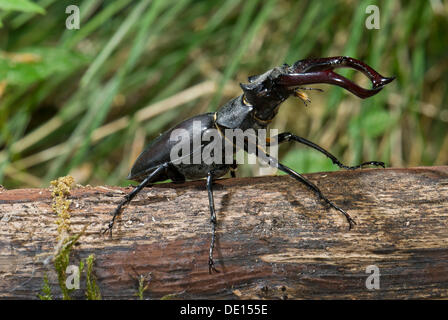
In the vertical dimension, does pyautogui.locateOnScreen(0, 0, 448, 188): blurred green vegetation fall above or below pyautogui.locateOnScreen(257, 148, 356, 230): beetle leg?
above

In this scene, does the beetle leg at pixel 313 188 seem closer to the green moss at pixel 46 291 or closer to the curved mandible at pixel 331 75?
the curved mandible at pixel 331 75

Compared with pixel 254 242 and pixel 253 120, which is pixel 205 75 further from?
pixel 254 242

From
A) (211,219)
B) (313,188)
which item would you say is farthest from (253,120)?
(211,219)

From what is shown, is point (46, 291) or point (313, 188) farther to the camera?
point (313, 188)

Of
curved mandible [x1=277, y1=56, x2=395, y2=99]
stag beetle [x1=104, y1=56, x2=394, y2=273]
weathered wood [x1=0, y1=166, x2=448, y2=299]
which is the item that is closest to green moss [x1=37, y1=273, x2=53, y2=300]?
weathered wood [x1=0, y1=166, x2=448, y2=299]

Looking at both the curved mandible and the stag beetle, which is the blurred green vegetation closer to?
the stag beetle

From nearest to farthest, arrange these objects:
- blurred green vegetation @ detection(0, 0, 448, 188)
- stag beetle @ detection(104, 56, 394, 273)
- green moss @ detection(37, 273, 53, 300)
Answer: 1. green moss @ detection(37, 273, 53, 300)
2. stag beetle @ detection(104, 56, 394, 273)
3. blurred green vegetation @ detection(0, 0, 448, 188)
